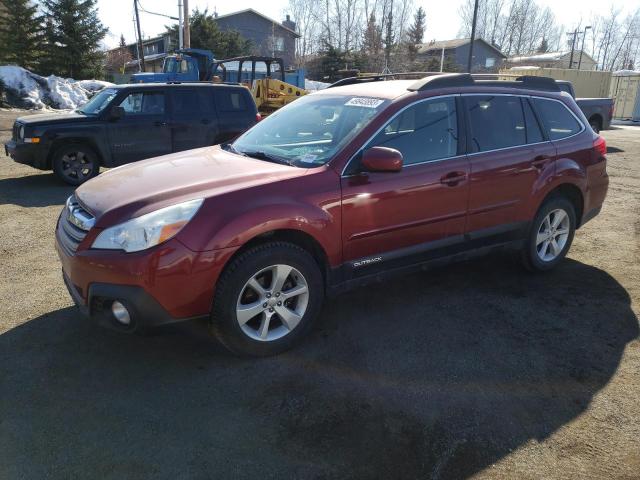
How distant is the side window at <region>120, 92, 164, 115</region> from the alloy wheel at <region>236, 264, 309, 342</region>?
677cm

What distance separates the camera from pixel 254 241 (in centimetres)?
322

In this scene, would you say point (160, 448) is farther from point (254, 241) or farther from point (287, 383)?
point (254, 241)

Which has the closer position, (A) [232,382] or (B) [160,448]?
(B) [160,448]

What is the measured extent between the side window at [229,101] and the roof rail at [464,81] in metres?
5.05

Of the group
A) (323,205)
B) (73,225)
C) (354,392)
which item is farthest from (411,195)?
(73,225)

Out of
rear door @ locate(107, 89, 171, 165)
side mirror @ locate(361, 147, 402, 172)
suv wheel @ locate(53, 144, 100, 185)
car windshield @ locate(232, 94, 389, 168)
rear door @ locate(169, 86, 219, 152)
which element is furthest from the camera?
rear door @ locate(169, 86, 219, 152)

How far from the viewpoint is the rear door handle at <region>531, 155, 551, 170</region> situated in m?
4.50

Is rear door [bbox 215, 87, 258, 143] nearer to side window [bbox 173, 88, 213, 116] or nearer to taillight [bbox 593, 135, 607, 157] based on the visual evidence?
side window [bbox 173, 88, 213, 116]

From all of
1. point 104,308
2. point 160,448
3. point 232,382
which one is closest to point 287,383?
point 232,382

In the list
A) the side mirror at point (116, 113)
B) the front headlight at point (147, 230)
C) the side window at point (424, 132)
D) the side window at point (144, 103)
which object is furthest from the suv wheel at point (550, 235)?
the side mirror at point (116, 113)

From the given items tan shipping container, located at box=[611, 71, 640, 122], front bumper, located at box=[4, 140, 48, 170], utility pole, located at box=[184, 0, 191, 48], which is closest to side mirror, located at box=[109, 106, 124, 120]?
front bumper, located at box=[4, 140, 48, 170]

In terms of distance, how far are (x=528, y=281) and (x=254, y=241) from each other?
9.49 feet

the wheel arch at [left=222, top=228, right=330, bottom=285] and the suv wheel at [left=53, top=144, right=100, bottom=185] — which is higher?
the wheel arch at [left=222, top=228, right=330, bottom=285]

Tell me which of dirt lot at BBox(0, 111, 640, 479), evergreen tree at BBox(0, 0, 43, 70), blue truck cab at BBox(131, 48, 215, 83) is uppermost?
evergreen tree at BBox(0, 0, 43, 70)
